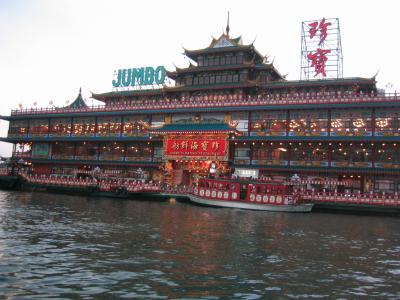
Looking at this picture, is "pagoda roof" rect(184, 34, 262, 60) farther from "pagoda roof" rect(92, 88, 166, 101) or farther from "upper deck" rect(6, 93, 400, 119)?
"pagoda roof" rect(92, 88, 166, 101)

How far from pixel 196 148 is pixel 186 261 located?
4265 cm

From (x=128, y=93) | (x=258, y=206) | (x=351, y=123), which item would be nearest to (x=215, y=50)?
(x=128, y=93)

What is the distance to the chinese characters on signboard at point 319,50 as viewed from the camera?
2308 inches

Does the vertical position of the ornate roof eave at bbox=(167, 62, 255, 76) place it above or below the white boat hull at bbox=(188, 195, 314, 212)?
above

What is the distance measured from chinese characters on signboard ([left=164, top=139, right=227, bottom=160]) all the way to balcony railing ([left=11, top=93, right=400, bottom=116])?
5401 millimetres

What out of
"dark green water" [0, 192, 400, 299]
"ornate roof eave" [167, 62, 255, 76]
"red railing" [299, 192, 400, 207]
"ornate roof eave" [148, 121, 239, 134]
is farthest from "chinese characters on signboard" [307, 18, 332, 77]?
"dark green water" [0, 192, 400, 299]

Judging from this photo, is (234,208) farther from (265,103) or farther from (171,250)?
(171,250)

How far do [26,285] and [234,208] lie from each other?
32.8m

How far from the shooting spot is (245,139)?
56156 mm

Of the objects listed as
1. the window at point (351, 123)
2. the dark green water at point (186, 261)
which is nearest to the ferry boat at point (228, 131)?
the window at point (351, 123)

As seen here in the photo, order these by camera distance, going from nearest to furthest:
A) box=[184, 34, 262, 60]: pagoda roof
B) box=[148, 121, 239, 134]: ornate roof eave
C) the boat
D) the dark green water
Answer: the dark green water → the boat → box=[148, 121, 239, 134]: ornate roof eave → box=[184, 34, 262, 60]: pagoda roof

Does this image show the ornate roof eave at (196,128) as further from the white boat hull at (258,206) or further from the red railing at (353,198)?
the red railing at (353,198)

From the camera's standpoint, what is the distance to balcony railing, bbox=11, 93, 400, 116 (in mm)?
50219

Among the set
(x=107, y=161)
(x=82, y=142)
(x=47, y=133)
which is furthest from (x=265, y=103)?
(x=47, y=133)
